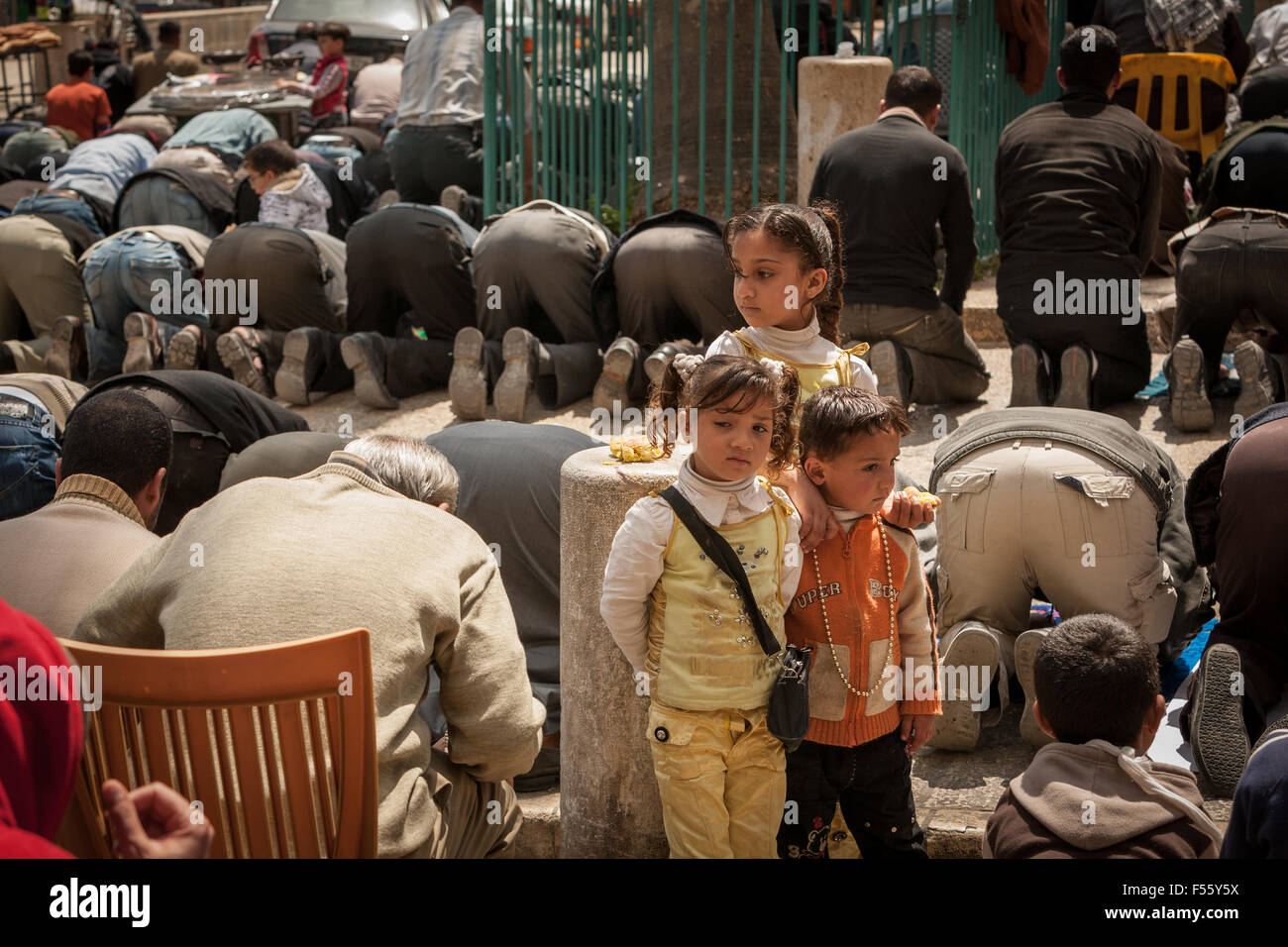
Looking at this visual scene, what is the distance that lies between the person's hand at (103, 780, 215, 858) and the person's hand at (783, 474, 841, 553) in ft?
5.54

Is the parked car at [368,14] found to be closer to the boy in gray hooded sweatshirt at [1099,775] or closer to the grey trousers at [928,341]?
the grey trousers at [928,341]

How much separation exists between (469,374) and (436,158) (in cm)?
362

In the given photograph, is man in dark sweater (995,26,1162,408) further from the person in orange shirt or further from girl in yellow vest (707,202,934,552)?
the person in orange shirt

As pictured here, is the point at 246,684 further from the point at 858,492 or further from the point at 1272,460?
the point at 1272,460

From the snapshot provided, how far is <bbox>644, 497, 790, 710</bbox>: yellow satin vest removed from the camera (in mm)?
3188

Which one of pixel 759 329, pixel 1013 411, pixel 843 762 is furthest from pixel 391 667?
pixel 1013 411

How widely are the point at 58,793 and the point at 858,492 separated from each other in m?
1.95

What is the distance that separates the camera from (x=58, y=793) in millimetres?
1798

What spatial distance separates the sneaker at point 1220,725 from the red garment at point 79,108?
13586 mm

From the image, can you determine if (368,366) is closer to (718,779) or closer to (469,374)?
(469,374)

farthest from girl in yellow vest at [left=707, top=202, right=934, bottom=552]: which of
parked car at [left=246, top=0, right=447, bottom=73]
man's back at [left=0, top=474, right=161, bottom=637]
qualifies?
parked car at [left=246, top=0, right=447, bottom=73]

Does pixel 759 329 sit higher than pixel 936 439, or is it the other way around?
pixel 759 329

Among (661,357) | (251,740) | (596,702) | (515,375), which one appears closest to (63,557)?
(251,740)

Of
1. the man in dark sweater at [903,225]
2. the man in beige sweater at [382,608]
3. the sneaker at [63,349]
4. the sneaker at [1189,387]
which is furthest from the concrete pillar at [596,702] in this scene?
the sneaker at [63,349]
